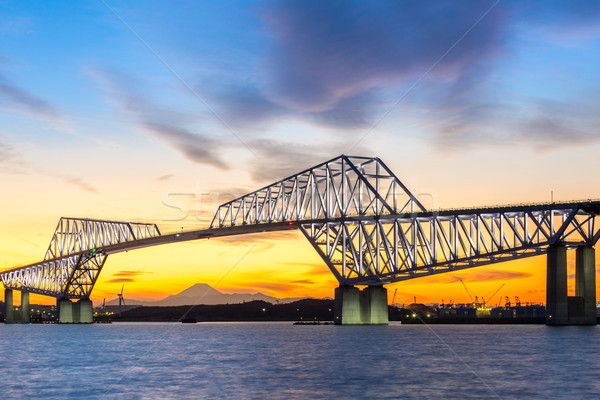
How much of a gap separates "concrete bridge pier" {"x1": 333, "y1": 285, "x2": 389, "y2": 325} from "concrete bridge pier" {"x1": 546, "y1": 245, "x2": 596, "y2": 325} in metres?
36.8

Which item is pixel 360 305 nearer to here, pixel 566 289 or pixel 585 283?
pixel 566 289

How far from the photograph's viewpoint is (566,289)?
110 meters

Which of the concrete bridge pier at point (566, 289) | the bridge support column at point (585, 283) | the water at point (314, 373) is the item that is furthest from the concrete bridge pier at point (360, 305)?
the water at point (314, 373)

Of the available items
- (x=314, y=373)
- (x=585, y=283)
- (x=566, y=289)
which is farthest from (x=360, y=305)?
(x=314, y=373)

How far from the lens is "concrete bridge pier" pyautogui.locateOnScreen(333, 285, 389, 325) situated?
14175 cm

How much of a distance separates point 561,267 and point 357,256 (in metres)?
42.7

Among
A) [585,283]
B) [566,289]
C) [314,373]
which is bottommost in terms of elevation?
[314,373]

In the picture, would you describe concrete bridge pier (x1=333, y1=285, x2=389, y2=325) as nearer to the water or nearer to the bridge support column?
the bridge support column

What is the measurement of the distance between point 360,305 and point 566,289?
4344 cm

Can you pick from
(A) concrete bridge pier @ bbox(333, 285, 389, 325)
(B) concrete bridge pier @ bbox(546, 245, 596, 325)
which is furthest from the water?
(A) concrete bridge pier @ bbox(333, 285, 389, 325)

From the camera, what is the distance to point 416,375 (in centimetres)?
5331

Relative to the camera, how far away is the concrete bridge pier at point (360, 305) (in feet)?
465

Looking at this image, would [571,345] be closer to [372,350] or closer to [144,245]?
[372,350]

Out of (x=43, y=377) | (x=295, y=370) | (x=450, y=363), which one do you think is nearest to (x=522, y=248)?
(x=450, y=363)
